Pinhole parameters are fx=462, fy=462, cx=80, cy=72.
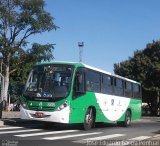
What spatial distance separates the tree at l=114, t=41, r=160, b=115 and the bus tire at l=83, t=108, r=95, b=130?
3572 centimetres

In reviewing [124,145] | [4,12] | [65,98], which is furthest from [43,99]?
[4,12]

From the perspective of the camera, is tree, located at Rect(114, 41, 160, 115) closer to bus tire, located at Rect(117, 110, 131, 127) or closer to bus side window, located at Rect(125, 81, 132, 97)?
bus side window, located at Rect(125, 81, 132, 97)

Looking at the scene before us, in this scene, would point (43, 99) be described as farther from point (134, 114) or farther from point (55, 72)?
point (134, 114)

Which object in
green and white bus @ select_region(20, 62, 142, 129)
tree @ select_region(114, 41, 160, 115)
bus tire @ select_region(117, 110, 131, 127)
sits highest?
tree @ select_region(114, 41, 160, 115)

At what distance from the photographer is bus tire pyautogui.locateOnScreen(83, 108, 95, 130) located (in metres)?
20.3

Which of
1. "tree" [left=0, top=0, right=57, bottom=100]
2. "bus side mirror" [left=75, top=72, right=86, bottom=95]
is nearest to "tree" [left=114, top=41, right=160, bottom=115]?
"tree" [left=0, top=0, right=57, bottom=100]

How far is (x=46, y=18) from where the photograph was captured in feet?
134

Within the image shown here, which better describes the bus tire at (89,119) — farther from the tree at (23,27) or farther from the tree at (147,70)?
the tree at (147,70)

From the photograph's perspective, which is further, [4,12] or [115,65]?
[115,65]

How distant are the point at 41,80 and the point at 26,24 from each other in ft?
73.1

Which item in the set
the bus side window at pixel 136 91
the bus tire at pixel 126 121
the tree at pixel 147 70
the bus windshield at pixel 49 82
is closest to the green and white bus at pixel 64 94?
the bus windshield at pixel 49 82

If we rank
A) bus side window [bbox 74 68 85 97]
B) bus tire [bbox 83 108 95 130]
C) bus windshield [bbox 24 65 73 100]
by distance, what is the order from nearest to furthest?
bus windshield [bbox 24 65 73 100] < bus side window [bbox 74 68 85 97] < bus tire [bbox 83 108 95 130]

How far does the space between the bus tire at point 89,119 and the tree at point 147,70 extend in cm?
3572

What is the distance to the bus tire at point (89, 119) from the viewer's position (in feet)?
66.5
